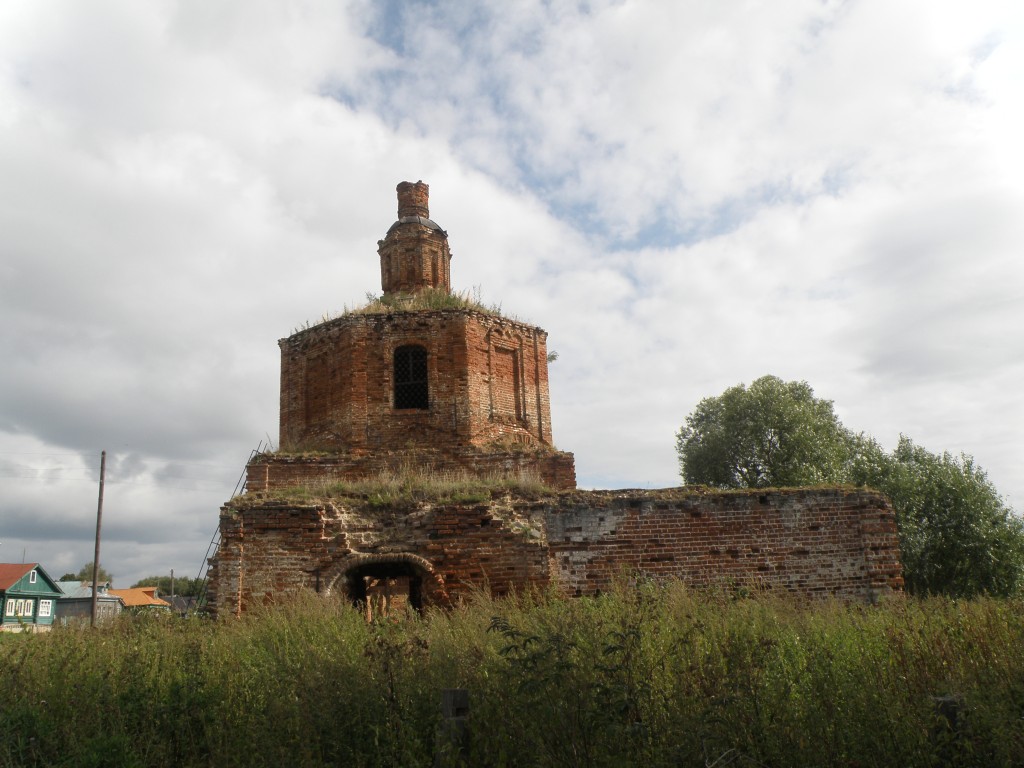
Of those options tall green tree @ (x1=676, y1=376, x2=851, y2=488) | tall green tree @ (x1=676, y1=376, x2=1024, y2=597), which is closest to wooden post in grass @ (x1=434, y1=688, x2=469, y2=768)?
tall green tree @ (x1=676, y1=376, x2=1024, y2=597)

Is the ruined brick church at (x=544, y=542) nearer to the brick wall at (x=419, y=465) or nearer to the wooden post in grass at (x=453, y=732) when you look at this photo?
the brick wall at (x=419, y=465)

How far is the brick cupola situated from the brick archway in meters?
8.10

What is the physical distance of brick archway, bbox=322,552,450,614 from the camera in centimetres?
1038

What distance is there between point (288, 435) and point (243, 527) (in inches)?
221

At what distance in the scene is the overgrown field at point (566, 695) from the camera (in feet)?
13.3

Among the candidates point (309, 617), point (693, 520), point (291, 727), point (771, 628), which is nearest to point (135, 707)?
point (291, 727)

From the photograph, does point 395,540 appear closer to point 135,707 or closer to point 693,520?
point 693,520

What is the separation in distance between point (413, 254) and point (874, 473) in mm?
17030

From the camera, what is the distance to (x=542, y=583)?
10328mm

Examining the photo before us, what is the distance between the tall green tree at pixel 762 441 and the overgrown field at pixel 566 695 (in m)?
20.5

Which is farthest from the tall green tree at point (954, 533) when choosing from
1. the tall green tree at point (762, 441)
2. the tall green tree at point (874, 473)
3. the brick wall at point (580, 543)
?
the brick wall at point (580, 543)

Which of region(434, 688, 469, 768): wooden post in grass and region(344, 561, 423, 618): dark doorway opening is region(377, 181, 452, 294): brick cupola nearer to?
region(344, 561, 423, 618): dark doorway opening

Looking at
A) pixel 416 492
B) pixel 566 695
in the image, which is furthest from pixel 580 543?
pixel 566 695

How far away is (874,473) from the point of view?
959 inches
